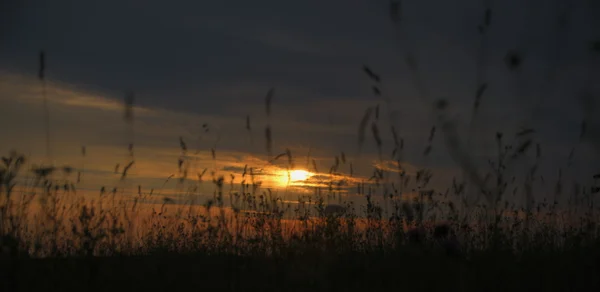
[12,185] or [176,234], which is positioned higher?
[12,185]

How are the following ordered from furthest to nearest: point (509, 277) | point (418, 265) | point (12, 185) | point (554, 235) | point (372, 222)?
point (372, 222)
point (554, 235)
point (12, 185)
point (418, 265)
point (509, 277)

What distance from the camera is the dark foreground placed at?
3.75 m

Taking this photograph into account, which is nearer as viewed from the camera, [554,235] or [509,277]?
[509,277]

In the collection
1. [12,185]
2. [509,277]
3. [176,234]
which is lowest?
[509,277]

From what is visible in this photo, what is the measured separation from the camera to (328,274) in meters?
4.18

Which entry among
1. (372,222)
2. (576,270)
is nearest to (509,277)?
(576,270)

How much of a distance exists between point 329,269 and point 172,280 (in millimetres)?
1197

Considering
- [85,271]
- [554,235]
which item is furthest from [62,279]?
[554,235]

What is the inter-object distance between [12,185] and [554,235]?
5271 mm

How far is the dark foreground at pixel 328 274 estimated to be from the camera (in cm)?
375

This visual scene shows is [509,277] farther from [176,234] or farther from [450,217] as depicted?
[176,234]

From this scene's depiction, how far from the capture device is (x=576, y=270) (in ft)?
12.9

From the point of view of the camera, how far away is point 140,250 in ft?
20.8

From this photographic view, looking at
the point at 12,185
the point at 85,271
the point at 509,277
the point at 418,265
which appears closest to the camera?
the point at 509,277
